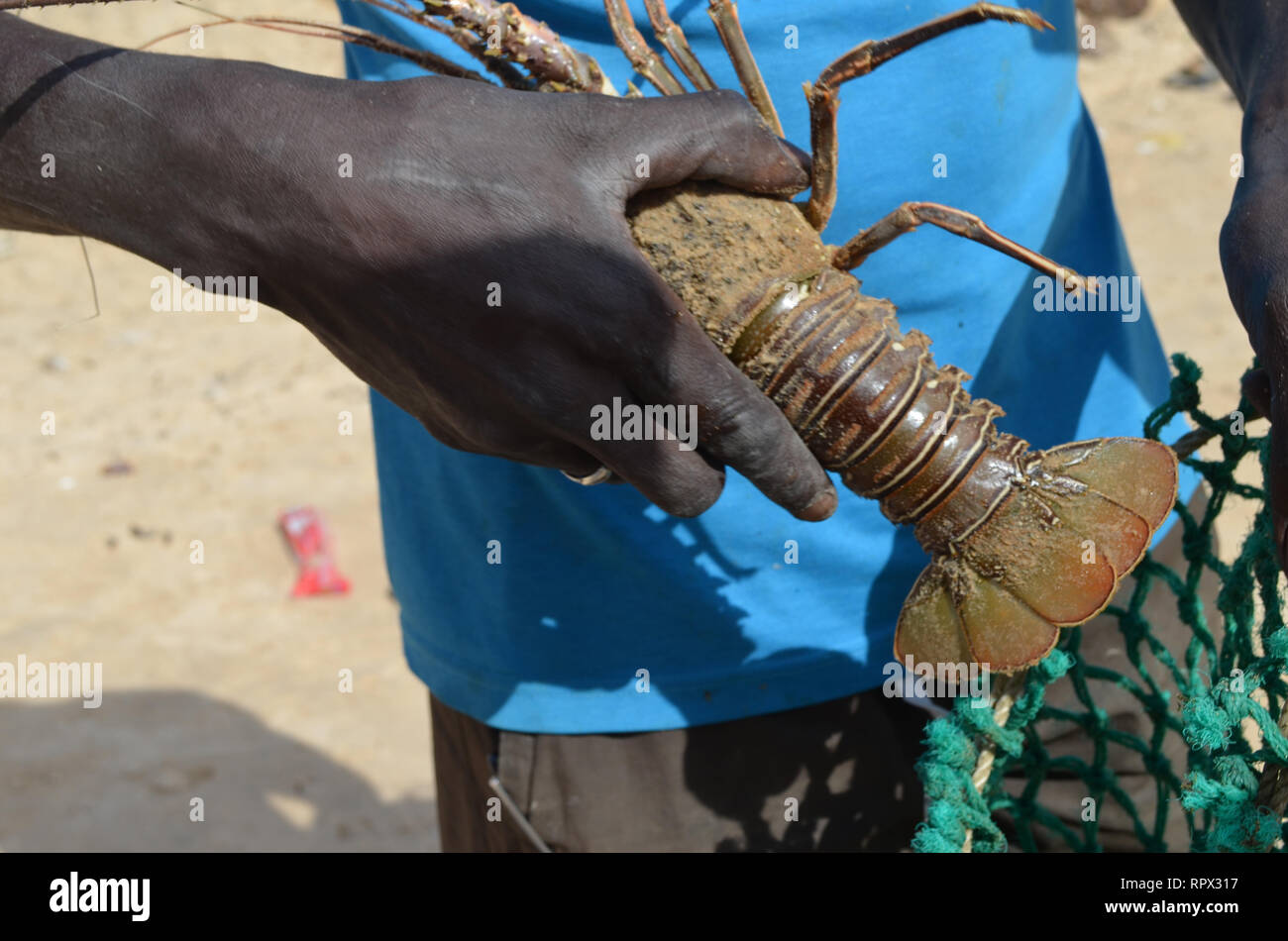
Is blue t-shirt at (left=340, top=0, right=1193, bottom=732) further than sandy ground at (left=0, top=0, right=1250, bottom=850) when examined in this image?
No

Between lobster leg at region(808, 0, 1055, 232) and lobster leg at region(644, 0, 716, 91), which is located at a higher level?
lobster leg at region(644, 0, 716, 91)

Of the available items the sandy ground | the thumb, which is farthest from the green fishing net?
the sandy ground

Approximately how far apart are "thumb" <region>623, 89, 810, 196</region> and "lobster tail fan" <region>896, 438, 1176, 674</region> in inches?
30.2

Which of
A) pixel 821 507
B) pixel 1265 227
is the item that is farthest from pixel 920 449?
pixel 1265 227

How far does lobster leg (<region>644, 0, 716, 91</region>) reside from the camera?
201 cm

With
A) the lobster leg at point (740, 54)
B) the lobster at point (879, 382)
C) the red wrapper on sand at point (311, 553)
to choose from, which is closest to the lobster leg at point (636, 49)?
the lobster at point (879, 382)

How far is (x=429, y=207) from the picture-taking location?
157cm

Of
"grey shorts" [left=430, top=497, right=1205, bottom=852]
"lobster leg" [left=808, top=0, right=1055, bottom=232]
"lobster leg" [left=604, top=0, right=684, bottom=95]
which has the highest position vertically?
"lobster leg" [left=604, top=0, right=684, bottom=95]

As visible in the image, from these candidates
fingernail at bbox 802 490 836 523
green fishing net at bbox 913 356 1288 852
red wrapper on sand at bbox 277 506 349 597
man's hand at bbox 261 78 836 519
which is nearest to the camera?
man's hand at bbox 261 78 836 519

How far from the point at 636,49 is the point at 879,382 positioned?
0.71 m

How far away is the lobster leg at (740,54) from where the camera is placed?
1.94 m

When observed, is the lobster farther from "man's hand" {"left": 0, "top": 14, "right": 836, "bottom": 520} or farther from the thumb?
"man's hand" {"left": 0, "top": 14, "right": 836, "bottom": 520}

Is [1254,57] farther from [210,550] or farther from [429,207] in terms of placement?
[210,550]

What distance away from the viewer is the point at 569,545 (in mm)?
2172
